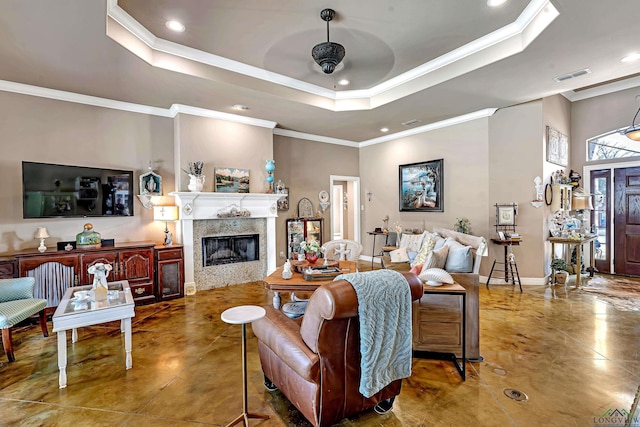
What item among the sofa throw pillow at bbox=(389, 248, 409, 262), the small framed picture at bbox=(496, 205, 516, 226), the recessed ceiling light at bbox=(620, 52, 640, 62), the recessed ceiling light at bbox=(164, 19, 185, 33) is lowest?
the sofa throw pillow at bbox=(389, 248, 409, 262)

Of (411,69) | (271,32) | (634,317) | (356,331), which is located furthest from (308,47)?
(634,317)

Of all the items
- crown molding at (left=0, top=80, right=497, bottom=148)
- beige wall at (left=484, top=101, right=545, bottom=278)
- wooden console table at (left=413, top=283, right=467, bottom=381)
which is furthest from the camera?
beige wall at (left=484, top=101, right=545, bottom=278)

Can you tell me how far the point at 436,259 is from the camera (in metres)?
3.10

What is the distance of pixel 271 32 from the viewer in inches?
132

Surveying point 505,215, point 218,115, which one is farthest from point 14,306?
point 505,215

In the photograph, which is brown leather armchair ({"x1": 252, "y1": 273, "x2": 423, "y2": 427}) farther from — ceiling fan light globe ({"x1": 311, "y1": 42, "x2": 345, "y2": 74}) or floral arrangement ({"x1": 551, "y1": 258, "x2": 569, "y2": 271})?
floral arrangement ({"x1": 551, "y1": 258, "x2": 569, "y2": 271})

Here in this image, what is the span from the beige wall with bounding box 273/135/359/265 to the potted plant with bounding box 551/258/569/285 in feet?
14.8

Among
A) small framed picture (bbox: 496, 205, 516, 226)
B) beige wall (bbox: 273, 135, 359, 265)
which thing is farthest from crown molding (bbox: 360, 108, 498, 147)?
small framed picture (bbox: 496, 205, 516, 226)

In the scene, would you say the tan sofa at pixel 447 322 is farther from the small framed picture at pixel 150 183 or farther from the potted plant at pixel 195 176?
the small framed picture at pixel 150 183

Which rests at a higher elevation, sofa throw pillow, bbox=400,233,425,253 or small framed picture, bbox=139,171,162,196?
small framed picture, bbox=139,171,162,196

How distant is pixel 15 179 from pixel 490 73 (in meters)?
6.56

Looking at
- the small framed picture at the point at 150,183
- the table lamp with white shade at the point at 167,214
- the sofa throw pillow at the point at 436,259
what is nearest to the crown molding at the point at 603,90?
the sofa throw pillow at the point at 436,259

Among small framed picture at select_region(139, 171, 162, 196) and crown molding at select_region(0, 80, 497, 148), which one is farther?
small framed picture at select_region(139, 171, 162, 196)

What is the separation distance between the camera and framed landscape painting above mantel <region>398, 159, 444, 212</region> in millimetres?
6340
